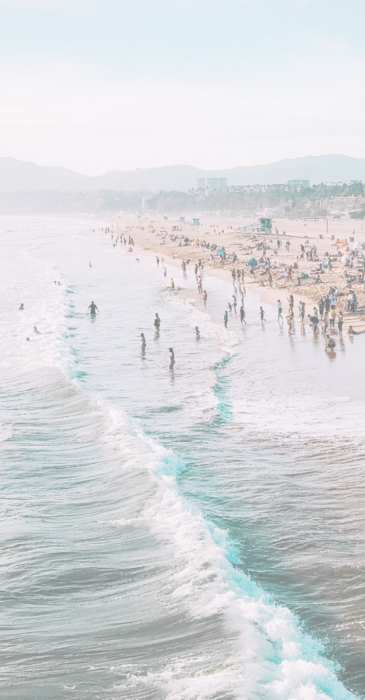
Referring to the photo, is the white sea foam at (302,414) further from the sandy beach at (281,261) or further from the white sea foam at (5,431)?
the sandy beach at (281,261)

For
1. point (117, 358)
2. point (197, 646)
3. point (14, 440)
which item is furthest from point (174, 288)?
point (197, 646)

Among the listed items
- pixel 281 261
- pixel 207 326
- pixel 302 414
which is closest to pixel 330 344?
pixel 302 414

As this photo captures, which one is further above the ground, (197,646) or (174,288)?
(174,288)

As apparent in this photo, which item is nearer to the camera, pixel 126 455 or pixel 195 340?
pixel 126 455

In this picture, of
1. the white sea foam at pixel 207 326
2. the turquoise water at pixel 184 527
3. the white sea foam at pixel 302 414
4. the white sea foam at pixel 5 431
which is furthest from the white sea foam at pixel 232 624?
the white sea foam at pixel 207 326

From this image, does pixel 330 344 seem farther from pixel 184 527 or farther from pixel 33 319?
pixel 33 319

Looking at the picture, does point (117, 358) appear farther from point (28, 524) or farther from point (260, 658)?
point (260, 658)

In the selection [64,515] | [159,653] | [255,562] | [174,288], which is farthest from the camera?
[174,288]
